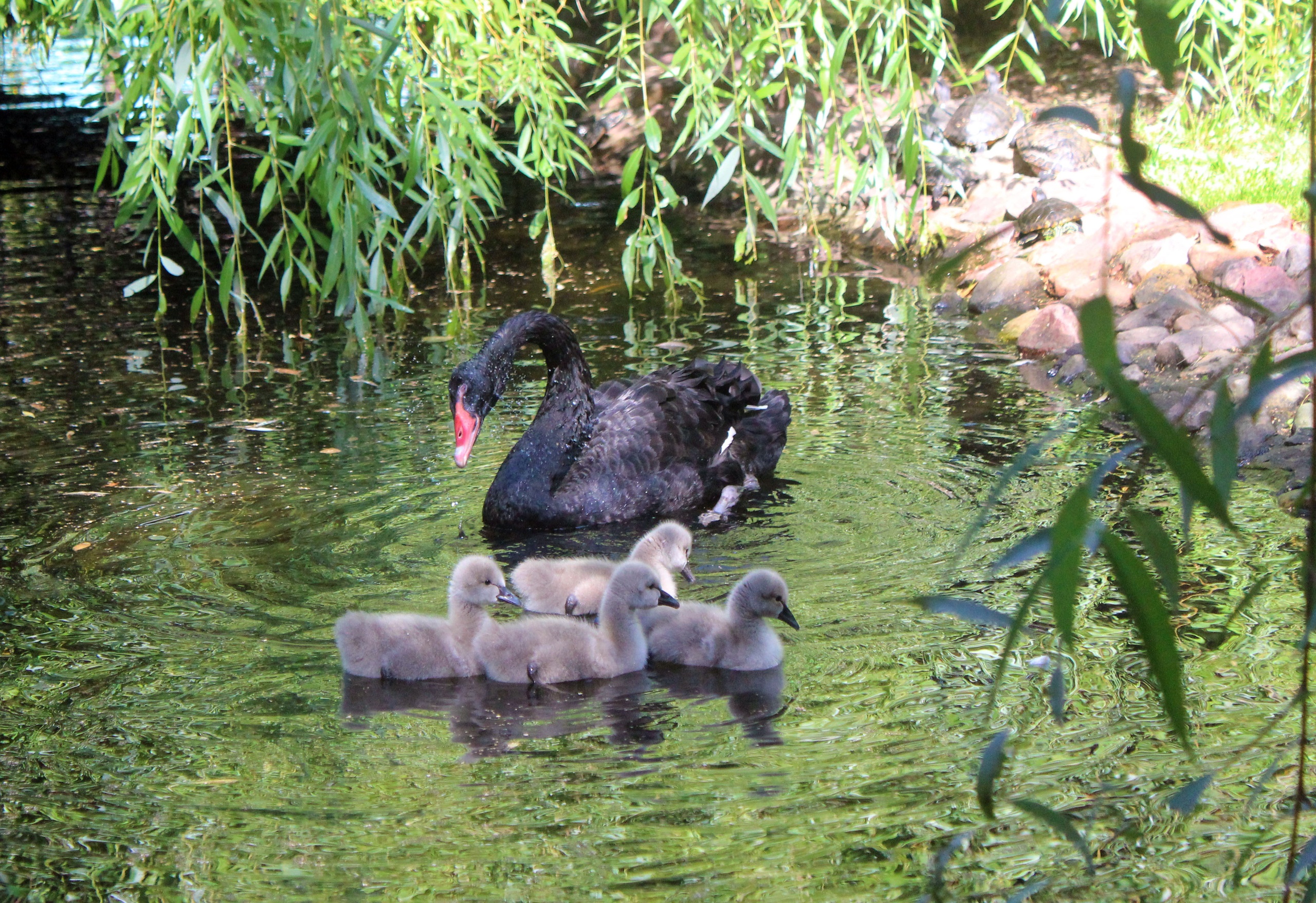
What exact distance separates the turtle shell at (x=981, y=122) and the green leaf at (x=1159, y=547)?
370 inches

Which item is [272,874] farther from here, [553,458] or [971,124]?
[971,124]

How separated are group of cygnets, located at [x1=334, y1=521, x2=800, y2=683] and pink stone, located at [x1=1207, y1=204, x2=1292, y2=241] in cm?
505

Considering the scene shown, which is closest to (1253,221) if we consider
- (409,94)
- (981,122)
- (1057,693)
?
(981,122)

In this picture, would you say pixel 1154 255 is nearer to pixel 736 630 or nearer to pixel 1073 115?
pixel 736 630

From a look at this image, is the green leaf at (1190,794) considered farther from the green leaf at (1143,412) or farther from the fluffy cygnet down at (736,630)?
the fluffy cygnet down at (736,630)

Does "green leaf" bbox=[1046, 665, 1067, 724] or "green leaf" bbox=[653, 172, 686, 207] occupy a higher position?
"green leaf" bbox=[653, 172, 686, 207]

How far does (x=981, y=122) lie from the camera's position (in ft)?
35.9

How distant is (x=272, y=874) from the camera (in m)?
3.12

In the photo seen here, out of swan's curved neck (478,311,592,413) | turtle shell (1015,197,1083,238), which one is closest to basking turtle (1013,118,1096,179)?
turtle shell (1015,197,1083,238)

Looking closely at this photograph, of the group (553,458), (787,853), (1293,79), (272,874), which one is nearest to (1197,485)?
(787,853)

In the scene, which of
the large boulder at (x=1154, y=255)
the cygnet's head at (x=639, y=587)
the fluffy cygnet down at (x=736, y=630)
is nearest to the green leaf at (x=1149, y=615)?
the fluffy cygnet down at (x=736, y=630)

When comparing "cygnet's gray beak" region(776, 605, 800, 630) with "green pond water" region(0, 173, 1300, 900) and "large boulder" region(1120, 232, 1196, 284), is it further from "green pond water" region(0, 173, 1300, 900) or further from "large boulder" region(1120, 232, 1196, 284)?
"large boulder" region(1120, 232, 1196, 284)

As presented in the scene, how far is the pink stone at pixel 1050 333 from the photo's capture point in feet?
25.1

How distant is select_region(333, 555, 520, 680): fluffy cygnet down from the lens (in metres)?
4.18
